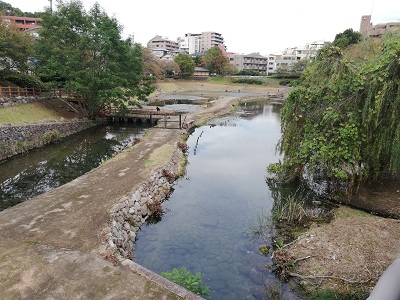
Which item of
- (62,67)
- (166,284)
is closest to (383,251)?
(166,284)

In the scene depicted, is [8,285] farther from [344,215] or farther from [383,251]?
[344,215]

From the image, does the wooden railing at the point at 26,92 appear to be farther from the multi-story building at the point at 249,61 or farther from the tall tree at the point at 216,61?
the multi-story building at the point at 249,61

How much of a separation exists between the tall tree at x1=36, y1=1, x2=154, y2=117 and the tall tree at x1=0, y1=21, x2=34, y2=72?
3.58ft

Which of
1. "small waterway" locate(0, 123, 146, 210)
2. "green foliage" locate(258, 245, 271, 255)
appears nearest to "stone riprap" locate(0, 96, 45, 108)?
"small waterway" locate(0, 123, 146, 210)

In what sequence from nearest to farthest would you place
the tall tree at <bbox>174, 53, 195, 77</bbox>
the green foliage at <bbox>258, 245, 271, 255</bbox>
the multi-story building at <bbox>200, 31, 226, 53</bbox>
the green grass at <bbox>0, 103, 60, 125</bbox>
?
the green foliage at <bbox>258, 245, 271, 255</bbox>
the green grass at <bbox>0, 103, 60, 125</bbox>
the tall tree at <bbox>174, 53, 195, 77</bbox>
the multi-story building at <bbox>200, 31, 226, 53</bbox>

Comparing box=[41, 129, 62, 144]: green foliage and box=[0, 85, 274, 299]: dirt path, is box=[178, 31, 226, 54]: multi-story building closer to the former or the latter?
box=[41, 129, 62, 144]: green foliage

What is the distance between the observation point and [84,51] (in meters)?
25.5

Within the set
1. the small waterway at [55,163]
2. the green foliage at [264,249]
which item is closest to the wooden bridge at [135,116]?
the small waterway at [55,163]

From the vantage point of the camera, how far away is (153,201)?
39.7ft

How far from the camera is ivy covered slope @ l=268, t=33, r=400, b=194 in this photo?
33.4 feet

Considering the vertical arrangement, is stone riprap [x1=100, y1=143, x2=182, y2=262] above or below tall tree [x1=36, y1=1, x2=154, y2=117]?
below

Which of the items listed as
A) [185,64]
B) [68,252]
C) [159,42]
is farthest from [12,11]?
[68,252]

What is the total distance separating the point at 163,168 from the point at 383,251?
10.3m

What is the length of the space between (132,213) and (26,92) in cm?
2125
